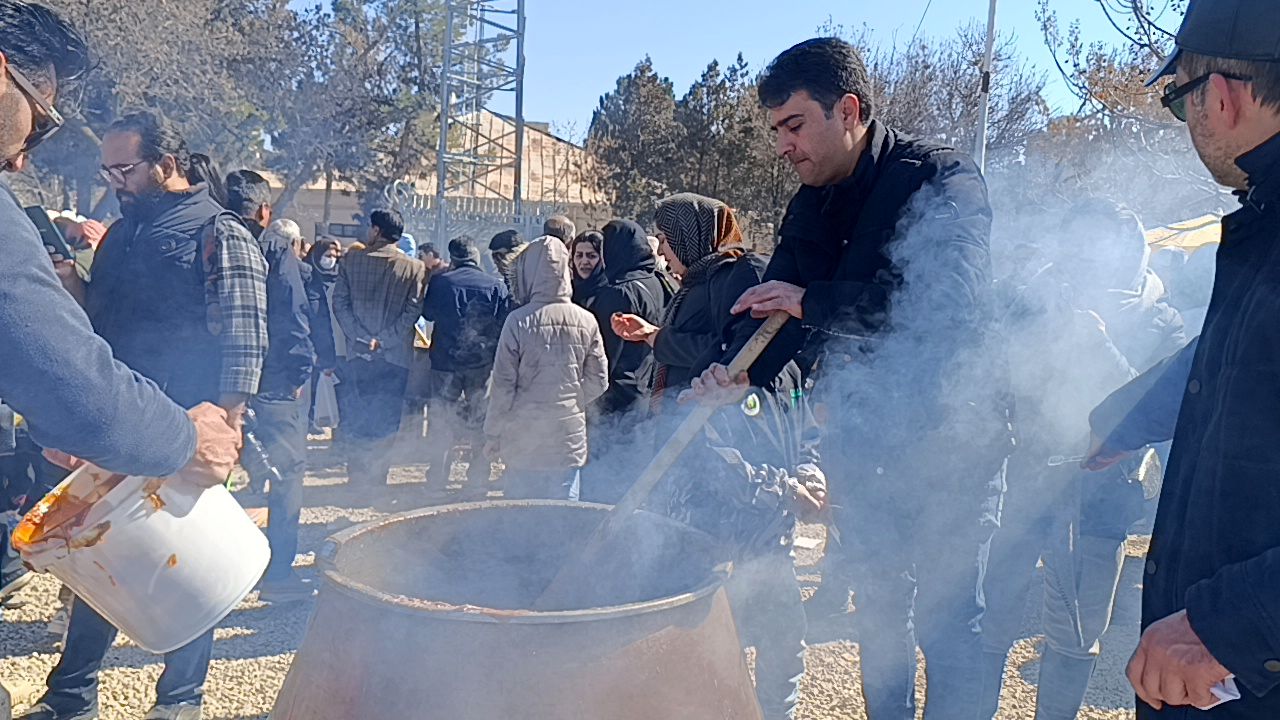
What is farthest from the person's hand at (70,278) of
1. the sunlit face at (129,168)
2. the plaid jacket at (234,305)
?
the plaid jacket at (234,305)

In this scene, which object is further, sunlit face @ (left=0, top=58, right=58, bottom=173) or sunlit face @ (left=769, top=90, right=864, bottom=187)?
sunlit face @ (left=769, top=90, right=864, bottom=187)

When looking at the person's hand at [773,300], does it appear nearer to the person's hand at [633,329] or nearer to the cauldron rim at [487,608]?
the cauldron rim at [487,608]

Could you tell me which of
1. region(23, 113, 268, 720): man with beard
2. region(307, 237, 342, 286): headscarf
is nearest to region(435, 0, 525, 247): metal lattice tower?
region(307, 237, 342, 286): headscarf

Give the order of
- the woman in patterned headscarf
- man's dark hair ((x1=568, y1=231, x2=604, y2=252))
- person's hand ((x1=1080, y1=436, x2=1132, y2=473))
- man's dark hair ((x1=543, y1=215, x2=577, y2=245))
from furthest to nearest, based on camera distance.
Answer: man's dark hair ((x1=543, y1=215, x2=577, y2=245)) → man's dark hair ((x1=568, y1=231, x2=604, y2=252)) → the woman in patterned headscarf → person's hand ((x1=1080, y1=436, x2=1132, y2=473))

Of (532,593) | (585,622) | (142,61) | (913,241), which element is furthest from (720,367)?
(142,61)

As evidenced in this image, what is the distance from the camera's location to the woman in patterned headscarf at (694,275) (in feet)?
10.6

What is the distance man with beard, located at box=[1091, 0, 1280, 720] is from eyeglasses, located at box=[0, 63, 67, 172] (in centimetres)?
225

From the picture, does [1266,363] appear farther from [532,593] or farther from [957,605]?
[532,593]

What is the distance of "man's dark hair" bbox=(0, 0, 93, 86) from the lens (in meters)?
1.74

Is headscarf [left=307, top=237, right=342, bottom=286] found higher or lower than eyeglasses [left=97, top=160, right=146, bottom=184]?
lower

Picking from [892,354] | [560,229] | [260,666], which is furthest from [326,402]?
[892,354]

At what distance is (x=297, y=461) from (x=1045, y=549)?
11.4 feet

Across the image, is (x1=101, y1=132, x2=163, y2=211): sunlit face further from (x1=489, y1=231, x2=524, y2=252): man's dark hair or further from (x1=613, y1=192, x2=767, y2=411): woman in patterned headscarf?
(x1=489, y1=231, x2=524, y2=252): man's dark hair

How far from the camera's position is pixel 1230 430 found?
4.46 ft
